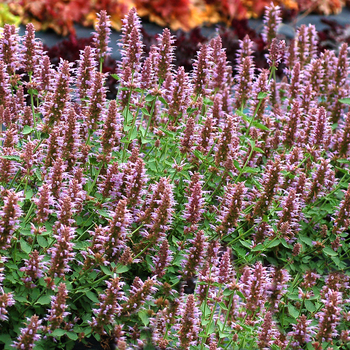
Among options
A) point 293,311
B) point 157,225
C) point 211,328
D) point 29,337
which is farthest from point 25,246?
point 293,311

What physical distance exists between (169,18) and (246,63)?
24.3ft

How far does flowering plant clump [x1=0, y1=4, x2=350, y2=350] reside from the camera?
3.16 meters

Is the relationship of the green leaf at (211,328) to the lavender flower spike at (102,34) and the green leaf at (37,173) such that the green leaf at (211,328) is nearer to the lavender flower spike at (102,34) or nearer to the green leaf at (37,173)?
the green leaf at (37,173)

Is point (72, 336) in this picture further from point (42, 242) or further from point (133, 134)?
point (133, 134)

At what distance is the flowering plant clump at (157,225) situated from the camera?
316cm

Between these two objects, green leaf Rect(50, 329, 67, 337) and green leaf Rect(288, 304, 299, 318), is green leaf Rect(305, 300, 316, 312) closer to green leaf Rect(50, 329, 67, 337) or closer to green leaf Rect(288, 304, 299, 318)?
green leaf Rect(288, 304, 299, 318)

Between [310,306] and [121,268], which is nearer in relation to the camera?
[121,268]

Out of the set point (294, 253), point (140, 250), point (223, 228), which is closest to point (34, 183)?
point (140, 250)

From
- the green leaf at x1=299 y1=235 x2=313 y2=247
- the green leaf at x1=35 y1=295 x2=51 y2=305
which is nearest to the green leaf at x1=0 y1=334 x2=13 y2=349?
the green leaf at x1=35 y1=295 x2=51 y2=305

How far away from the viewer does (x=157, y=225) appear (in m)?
3.35

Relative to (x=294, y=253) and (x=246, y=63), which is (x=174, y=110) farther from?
(x=294, y=253)

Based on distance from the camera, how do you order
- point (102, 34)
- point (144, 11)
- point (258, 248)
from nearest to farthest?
1. point (258, 248)
2. point (102, 34)
3. point (144, 11)

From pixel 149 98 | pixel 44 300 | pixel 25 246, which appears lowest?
pixel 44 300

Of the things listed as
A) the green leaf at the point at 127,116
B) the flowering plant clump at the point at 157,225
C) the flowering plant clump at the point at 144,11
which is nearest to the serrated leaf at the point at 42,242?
the flowering plant clump at the point at 157,225
